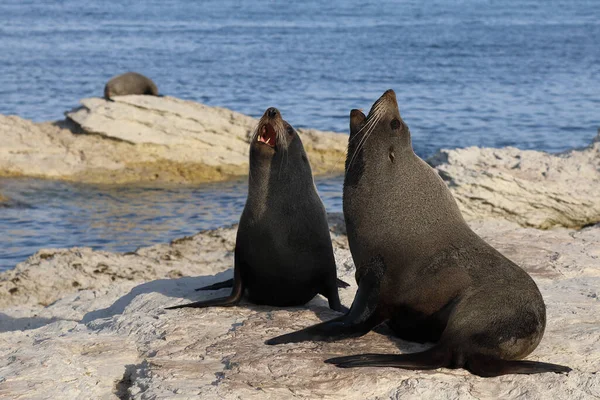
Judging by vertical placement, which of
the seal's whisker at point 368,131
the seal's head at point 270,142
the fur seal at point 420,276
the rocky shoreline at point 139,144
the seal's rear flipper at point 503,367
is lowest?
the rocky shoreline at point 139,144

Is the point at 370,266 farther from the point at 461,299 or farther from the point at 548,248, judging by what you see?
the point at 548,248

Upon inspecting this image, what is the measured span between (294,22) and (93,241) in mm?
49470

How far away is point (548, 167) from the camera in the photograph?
1122 cm

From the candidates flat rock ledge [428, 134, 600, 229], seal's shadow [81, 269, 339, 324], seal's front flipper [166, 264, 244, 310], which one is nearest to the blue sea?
flat rock ledge [428, 134, 600, 229]

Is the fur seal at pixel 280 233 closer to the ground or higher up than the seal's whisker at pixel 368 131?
closer to the ground

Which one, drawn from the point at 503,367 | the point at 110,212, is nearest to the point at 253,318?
the point at 503,367

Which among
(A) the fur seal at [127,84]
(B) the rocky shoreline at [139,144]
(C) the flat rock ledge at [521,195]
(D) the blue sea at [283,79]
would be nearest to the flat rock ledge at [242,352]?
(C) the flat rock ledge at [521,195]

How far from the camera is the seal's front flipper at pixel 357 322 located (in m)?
4.96

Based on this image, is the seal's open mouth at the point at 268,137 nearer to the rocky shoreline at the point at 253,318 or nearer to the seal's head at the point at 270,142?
the seal's head at the point at 270,142

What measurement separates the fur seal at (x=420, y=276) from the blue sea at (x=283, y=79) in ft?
23.6

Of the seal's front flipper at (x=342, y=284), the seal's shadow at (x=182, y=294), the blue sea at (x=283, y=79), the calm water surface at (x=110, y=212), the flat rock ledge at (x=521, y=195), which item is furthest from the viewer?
the blue sea at (x=283, y=79)

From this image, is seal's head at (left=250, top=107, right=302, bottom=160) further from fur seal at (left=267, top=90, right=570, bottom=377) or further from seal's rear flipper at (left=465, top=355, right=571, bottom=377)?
seal's rear flipper at (left=465, top=355, right=571, bottom=377)

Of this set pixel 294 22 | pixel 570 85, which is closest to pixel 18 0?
pixel 294 22

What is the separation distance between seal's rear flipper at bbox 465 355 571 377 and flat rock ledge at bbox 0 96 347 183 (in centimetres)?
1335
